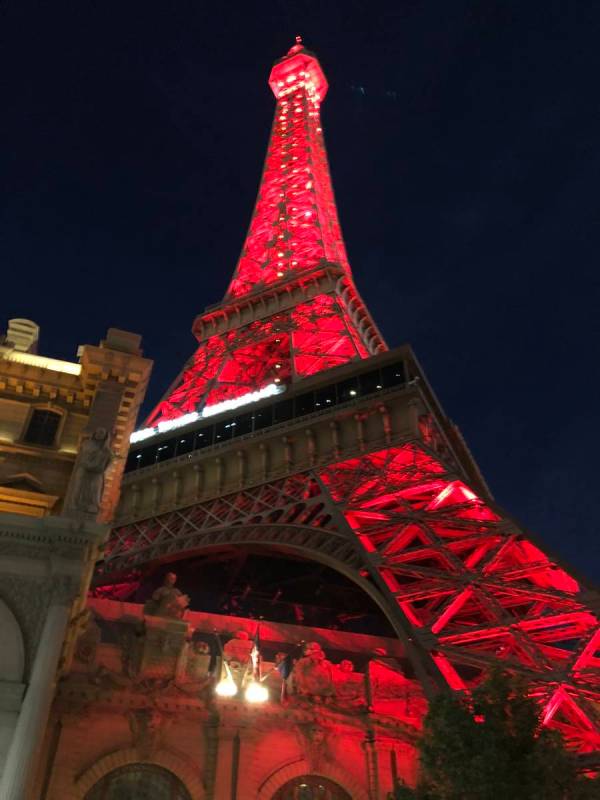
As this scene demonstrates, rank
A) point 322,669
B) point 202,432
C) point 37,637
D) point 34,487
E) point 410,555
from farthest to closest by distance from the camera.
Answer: point 202,432 → point 410,555 → point 322,669 → point 34,487 → point 37,637

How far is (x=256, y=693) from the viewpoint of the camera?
23109 millimetres

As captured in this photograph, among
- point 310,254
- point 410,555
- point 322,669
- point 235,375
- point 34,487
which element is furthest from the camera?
point 310,254

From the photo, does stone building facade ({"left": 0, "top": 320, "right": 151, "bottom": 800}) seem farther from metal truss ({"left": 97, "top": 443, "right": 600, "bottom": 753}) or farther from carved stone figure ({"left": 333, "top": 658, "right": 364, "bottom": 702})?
metal truss ({"left": 97, "top": 443, "right": 600, "bottom": 753})

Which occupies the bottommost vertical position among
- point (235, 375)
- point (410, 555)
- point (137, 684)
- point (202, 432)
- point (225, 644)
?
point (137, 684)

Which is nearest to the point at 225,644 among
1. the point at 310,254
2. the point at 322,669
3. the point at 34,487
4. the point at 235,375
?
the point at 322,669

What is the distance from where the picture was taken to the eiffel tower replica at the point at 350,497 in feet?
78.6

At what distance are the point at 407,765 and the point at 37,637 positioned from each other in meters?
12.5

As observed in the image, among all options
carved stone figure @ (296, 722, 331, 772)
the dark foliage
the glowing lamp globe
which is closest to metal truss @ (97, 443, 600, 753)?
carved stone figure @ (296, 722, 331, 772)

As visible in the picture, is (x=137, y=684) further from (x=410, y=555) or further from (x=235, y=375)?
(x=235, y=375)

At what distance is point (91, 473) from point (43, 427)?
3.87 meters

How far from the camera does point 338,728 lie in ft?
76.1

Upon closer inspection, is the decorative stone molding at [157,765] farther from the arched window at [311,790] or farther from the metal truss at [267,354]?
the metal truss at [267,354]

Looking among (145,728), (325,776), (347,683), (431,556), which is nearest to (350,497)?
(431,556)

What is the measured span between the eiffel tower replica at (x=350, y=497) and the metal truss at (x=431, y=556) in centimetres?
7
